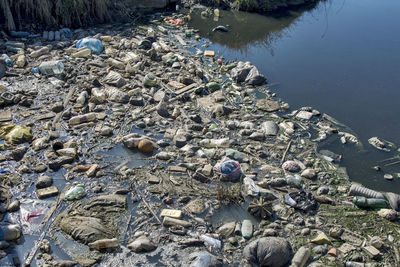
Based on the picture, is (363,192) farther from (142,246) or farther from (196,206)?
(142,246)

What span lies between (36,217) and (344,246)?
3.16m

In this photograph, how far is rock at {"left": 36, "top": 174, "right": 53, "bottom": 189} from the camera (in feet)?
14.3

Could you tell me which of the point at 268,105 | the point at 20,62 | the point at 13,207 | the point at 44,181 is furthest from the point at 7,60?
the point at 268,105

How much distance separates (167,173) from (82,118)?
5.62ft

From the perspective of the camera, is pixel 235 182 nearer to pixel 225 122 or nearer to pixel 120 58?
pixel 225 122

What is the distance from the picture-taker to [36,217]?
399cm

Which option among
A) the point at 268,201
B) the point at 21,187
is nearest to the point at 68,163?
the point at 21,187

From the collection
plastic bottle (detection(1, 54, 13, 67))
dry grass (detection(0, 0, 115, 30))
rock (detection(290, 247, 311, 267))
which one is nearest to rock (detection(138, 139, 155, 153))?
rock (detection(290, 247, 311, 267))

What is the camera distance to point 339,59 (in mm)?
8227

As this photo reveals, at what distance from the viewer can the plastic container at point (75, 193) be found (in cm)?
422

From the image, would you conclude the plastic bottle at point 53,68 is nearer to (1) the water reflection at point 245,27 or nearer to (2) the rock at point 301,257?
(1) the water reflection at point 245,27

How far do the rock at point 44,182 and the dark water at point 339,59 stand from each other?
3.73 meters

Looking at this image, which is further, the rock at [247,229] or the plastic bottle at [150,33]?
the plastic bottle at [150,33]

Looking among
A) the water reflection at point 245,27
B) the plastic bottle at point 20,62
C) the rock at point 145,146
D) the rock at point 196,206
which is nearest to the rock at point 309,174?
the rock at point 196,206
